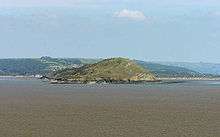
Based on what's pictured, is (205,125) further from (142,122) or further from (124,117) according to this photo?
(124,117)

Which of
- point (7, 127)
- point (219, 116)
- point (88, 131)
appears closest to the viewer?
point (88, 131)

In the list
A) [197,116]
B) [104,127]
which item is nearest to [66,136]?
[104,127]

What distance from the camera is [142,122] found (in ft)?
260

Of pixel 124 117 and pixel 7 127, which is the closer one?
pixel 7 127

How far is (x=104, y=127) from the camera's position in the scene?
7144 centimetres

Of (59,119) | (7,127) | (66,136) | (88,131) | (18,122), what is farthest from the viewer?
(59,119)

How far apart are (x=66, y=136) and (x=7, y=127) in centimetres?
1248

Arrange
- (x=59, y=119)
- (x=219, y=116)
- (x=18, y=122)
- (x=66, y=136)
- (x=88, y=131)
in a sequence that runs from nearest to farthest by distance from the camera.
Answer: (x=66, y=136) < (x=88, y=131) < (x=18, y=122) < (x=59, y=119) < (x=219, y=116)

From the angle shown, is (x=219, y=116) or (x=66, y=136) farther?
(x=219, y=116)

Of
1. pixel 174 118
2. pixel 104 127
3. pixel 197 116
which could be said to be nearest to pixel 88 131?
pixel 104 127

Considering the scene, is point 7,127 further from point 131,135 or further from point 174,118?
point 174,118

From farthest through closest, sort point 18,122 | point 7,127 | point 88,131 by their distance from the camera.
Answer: point 18,122, point 7,127, point 88,131

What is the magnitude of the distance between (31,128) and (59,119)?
14243 mm

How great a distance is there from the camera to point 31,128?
230 ft
